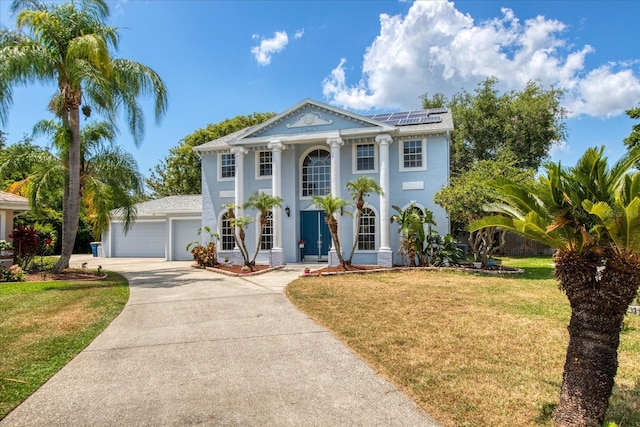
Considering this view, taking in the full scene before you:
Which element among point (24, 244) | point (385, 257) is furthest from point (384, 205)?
A: point (24, 244)

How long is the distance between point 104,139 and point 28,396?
13841mm

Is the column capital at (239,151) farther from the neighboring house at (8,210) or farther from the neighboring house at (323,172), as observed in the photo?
the neighboring house at (8,210)

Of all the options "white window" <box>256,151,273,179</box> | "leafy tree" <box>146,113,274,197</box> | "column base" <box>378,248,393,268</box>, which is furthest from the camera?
"leafy tree" <box>146,113,274,197</box>

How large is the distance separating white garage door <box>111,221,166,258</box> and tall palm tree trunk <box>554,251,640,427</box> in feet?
81.3

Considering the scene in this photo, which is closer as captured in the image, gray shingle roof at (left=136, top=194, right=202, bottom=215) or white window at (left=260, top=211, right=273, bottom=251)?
white window at (left=260, top=211, right=273, bottom=251)

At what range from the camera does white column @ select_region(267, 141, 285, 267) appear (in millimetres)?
17469

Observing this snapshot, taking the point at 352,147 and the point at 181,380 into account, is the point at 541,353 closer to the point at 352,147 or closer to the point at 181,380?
the point at 181,380

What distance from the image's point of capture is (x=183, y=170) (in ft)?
116

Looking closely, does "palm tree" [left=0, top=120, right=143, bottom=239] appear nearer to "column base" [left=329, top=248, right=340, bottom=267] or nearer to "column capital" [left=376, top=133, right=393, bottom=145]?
"column base" [left=329, top=248, right=340, bottom=267]

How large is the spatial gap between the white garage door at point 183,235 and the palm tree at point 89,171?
6.23 meters

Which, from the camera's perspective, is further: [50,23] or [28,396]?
[50,23]

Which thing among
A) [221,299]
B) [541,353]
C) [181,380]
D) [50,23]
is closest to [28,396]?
[181,380]

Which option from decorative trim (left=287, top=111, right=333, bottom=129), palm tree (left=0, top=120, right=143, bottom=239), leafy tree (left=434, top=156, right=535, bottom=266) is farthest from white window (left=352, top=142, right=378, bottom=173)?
palm tree (left=0, top=120, right=143, bottom=239)

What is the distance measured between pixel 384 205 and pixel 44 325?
1241 cm
